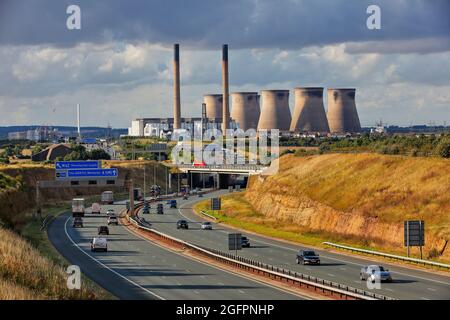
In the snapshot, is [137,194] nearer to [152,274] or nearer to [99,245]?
[99,245]

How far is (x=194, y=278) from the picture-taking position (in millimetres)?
56562

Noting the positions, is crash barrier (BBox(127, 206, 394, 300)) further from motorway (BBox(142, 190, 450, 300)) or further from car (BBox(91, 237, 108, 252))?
car (BBox(91, 237, 108, 252))

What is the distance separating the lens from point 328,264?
214ft

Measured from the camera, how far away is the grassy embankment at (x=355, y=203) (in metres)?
78.4

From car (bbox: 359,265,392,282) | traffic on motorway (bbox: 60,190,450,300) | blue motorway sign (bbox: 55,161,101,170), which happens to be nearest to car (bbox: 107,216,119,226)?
traffic on motorway (bbox: 60,190,450,300)

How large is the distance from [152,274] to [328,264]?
501 inches

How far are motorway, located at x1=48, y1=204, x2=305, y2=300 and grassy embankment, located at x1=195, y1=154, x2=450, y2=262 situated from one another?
16.3 meters

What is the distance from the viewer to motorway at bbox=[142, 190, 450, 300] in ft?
166

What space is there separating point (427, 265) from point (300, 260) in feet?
26.8

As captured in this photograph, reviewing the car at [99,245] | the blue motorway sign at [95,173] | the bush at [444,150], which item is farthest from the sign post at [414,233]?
the blue motorway sign at [95,173]

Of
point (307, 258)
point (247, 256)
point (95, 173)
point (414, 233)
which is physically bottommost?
point (247, 256)

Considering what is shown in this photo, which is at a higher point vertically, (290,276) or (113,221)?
(290,276)

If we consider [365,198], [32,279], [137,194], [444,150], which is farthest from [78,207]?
[32,279]
